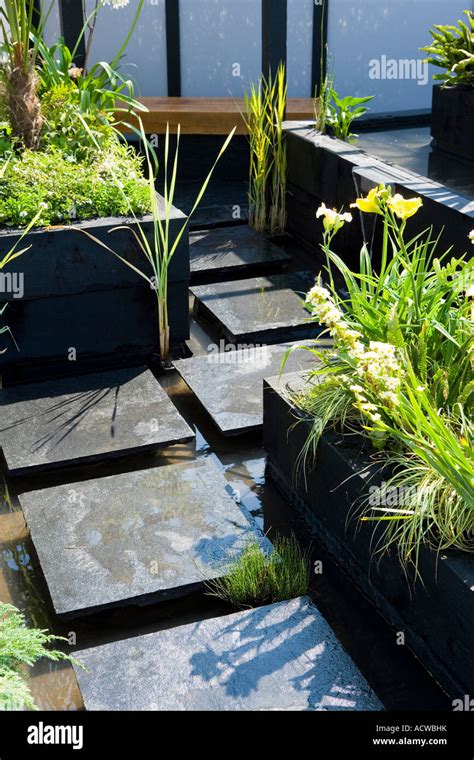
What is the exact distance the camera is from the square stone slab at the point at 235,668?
2.66 meters

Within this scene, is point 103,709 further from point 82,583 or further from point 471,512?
point 471,512

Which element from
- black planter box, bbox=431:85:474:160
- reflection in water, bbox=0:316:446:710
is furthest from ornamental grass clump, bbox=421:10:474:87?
reflection in water, bbox=0:316:446:710

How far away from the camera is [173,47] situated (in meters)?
7.98

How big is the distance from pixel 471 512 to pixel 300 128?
4.47m

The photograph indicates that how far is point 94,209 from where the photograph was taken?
4.73 metres

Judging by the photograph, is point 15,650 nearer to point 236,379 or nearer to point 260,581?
point 260,581

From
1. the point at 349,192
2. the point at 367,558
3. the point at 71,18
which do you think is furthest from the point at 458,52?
the point at 367,558

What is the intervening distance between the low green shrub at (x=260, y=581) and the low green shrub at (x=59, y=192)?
2.12 m

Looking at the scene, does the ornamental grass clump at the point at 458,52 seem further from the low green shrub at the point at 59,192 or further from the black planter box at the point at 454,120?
the low green shrub at the point at 59,192

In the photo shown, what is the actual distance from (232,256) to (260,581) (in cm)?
334

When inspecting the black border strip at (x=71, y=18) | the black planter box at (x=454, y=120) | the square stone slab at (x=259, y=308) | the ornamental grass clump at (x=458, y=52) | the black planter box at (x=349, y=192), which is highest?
the black border strip at (x=71, y=18)

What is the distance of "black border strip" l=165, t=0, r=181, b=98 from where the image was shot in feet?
25.7

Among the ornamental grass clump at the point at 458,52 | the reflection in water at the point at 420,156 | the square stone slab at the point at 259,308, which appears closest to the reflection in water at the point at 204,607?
the square stone slab at the point at 259,308
